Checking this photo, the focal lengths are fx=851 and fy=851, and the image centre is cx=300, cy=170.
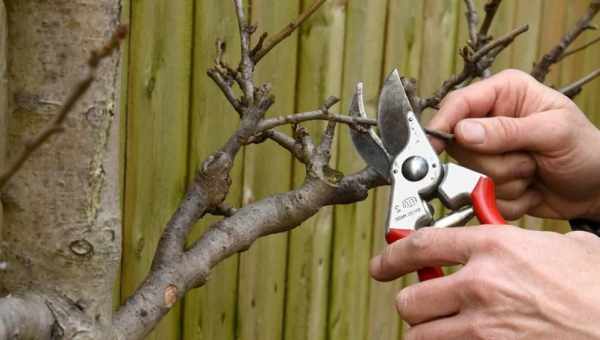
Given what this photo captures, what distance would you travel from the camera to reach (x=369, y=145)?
149 centimetres

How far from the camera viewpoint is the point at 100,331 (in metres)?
1.18

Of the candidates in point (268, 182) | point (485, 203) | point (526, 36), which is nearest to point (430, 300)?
point (485, 203)

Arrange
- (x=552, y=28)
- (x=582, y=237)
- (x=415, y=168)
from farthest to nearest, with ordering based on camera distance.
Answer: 1. (x=552, y=28)
2. (x=415, y=168)
3. (x=582, y=237)

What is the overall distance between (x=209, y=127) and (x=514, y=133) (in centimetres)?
85

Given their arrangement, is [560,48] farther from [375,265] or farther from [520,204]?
[375,265]

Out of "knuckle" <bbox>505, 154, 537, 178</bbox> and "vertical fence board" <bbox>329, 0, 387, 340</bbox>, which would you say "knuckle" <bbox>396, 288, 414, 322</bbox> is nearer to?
"knuckle" <bbox>505, 154, 537, 178</bbox>

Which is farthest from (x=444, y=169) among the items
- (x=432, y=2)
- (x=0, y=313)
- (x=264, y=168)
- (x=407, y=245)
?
(x=432, y=2)

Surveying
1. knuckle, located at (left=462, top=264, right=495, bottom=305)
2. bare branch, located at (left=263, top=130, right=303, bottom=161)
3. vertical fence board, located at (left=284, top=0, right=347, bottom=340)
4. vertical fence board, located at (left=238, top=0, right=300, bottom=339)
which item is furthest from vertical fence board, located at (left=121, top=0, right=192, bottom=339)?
knuckle, located at (left=462, top=264, right=495, bottom=305)

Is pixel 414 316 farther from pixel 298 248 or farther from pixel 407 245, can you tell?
pixel 298 248

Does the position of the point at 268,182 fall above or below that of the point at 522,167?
Result: below

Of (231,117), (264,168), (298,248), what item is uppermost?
(231,117)

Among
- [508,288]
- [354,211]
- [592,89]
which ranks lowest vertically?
[354,211]

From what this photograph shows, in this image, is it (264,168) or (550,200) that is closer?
(550,200)

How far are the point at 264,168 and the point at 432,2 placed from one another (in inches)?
35.4
